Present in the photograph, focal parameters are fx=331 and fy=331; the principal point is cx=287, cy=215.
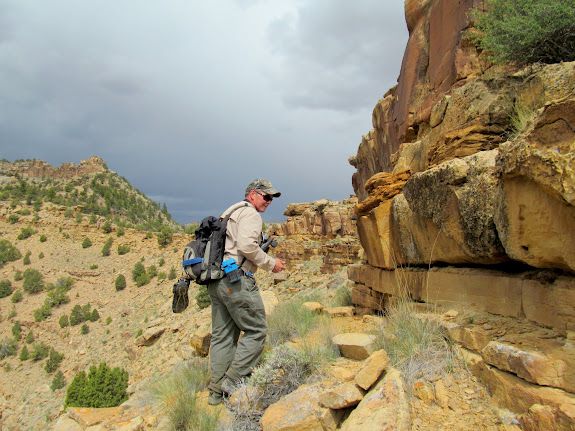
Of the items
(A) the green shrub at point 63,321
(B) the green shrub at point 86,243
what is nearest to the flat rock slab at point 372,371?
(A) the green shrub at point 63,321

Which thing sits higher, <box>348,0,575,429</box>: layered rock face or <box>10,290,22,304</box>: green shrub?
<box>348,0,575,429</box>: layered rock face

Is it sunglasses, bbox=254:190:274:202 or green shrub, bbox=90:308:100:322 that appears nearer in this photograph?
sunglasses, bbox=254:190:274:202

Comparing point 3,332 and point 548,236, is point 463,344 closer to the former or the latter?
point 548,236

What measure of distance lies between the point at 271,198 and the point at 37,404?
2135cm

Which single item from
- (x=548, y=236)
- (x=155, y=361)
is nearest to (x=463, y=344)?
(x=548, y=236)

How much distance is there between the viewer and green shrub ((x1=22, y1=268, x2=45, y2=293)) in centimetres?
3005

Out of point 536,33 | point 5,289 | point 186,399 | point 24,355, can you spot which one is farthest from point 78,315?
point 536,33

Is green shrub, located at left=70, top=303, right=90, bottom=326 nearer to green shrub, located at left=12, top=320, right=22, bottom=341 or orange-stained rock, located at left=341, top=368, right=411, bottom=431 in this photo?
green shrub, located at left=12, top=320, right=22, bottom=341

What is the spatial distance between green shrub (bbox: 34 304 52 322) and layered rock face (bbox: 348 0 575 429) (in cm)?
2974

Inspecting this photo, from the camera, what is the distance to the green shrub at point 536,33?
3977 mm

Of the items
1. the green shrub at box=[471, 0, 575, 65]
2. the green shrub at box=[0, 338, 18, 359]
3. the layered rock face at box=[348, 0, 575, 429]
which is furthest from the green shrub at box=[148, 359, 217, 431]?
the green shrub at box=[0, 338, 18, 359]

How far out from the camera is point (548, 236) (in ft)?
7.74

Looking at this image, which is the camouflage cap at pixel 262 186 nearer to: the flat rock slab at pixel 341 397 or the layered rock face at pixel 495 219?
the layered rock face at pixel 495 219

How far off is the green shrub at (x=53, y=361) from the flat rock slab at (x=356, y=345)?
79.9ft
